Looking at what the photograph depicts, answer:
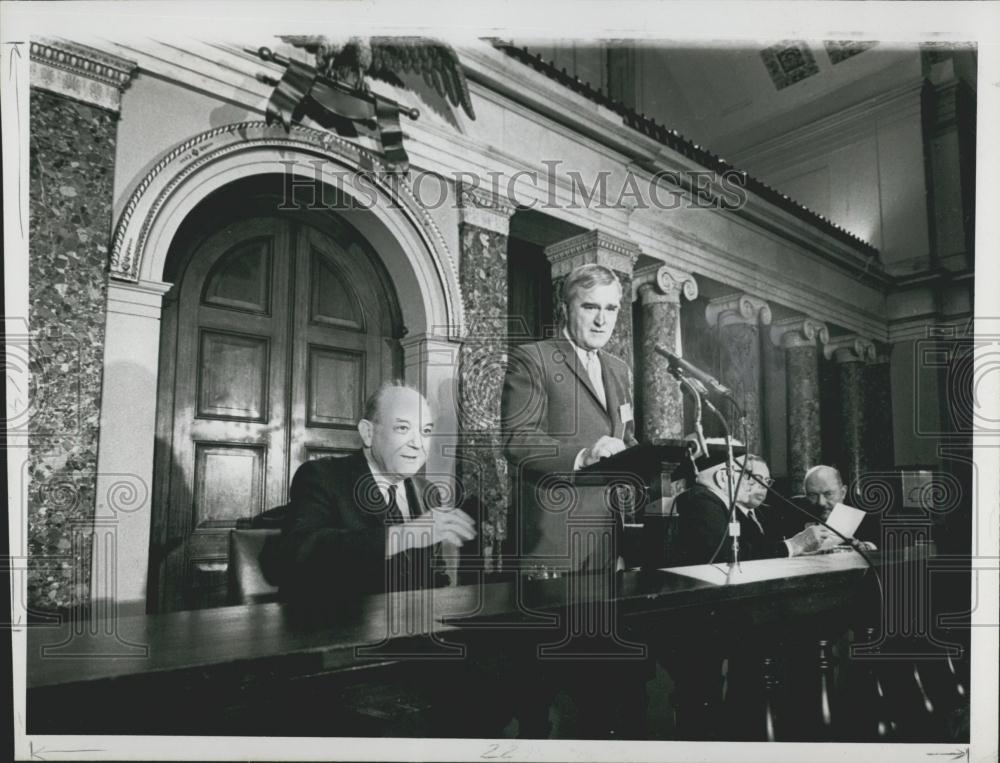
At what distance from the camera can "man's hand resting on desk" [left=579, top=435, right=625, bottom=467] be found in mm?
2887

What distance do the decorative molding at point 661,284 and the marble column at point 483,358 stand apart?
1.86 ft

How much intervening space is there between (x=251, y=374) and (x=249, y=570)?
644 mm

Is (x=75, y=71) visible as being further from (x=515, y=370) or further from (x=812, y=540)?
(x=812, y=540)

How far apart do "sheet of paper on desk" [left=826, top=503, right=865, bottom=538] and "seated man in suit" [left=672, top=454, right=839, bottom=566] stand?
1.6 inches

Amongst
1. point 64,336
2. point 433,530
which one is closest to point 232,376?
point 64,336

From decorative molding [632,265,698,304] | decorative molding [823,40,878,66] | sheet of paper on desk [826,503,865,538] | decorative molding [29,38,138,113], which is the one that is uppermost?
decorative molding [823,40,878,66]

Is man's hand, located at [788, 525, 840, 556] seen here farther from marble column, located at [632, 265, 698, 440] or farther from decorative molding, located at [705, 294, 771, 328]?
decorative molding, located at [705, 294, 771, 328]

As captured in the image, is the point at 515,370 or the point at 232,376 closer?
the point at 232,376

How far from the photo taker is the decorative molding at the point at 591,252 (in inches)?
120

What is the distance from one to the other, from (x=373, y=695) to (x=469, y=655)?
29 cm

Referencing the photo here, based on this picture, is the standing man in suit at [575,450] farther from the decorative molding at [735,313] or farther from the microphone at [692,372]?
the decorative molding at [735,313]

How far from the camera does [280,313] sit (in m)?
2.72

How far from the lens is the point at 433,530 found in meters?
2.73

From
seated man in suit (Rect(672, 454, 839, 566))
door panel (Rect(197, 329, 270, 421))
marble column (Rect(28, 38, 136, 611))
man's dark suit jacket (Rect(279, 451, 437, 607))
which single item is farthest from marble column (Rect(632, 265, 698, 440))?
marble column (Rect(28, 38, 136, 611))
